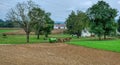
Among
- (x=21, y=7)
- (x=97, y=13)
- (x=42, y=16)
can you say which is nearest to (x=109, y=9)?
(x=97, y=13)

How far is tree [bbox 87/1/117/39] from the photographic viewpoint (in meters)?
59.1

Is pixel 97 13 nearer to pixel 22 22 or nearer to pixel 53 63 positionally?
pixel 22 22

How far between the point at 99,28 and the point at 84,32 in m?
34.7

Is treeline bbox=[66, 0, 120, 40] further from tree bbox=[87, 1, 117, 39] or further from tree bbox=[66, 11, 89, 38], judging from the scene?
tree bbox=[66, 11, 89, 38]

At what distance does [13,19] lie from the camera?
169ft

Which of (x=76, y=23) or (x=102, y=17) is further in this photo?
(x=76, y=23)

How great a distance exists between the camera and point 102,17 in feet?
194

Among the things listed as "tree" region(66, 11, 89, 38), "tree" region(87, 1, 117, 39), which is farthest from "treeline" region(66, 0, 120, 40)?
"tree" region(66, 11, 89, 38)

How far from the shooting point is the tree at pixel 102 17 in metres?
59.1

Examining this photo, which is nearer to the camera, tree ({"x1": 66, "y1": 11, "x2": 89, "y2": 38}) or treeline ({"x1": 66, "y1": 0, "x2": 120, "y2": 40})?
treeline ({"x1": 66, "y1": 0, "x2": 120, "y2": 40})

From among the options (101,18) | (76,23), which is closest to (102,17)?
(101,18)

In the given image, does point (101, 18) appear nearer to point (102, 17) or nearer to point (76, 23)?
point (102, 17)

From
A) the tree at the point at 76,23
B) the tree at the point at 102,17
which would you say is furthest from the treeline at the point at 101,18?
the tree at the point at 76,23

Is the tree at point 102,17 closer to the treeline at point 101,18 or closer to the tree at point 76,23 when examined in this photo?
the treeline at point 101,18
